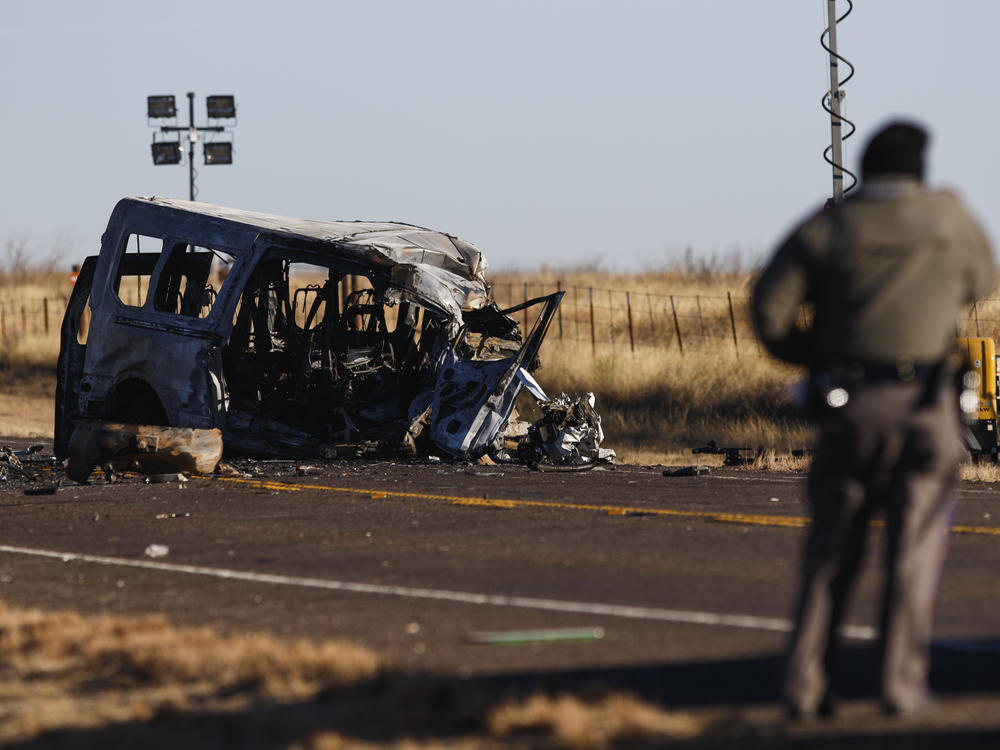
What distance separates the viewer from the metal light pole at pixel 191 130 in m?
40.8

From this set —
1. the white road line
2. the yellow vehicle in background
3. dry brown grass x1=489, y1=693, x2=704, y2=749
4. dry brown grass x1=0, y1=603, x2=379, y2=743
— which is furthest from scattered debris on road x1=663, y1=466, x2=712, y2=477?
dry brown grass x1=489, y1=693, x2=704, y2=749

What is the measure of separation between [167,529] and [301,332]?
203 inches

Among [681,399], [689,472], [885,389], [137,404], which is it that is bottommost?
[681,399]

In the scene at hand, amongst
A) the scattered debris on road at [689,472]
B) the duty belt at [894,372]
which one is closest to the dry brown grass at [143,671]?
the duty belt at [894,372]

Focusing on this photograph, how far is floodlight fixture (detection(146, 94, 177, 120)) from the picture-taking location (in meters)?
41.2

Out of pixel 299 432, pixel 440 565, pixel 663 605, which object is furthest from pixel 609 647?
pixel 299 432

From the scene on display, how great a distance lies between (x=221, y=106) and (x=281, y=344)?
27377 millimetres

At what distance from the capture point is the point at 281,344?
15.7m

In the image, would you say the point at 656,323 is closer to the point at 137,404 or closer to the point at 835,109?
the point at 835,109

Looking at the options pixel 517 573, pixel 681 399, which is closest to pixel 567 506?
pixel 517 573

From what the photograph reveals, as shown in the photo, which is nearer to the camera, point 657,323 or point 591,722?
point 591,722

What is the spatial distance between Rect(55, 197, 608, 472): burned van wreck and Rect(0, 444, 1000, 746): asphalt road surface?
1211 millimetres

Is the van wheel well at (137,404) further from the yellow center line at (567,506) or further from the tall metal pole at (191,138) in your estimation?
the tall metal pole at (191,138)

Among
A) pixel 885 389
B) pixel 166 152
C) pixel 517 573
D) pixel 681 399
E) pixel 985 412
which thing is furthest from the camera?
pixel 166 152
